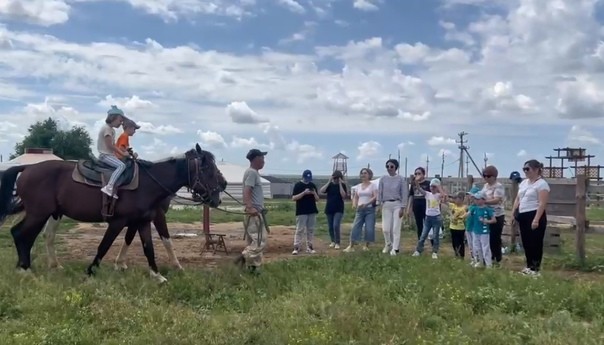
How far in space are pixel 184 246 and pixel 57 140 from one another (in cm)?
4594

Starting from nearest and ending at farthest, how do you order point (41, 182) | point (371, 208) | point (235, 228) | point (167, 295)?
point (167, 295) → point (41, 182) → point (371, 208) → point (235, 228)

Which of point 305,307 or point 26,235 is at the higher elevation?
point 26,235

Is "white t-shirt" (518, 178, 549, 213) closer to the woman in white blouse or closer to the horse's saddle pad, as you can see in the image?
the woman in white blouse

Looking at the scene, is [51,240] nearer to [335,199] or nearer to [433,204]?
[335,199]

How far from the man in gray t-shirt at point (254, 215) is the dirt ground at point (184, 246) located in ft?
6.20

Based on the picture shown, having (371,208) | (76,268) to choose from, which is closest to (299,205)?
(371,208)

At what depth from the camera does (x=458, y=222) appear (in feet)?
37.4

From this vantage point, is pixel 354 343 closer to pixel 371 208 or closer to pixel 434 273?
pixel 434 273

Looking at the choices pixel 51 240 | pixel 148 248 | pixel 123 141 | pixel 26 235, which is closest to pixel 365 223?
pixel 148 248

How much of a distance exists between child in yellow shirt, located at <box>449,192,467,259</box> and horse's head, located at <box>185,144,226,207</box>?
4.32m

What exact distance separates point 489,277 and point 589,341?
2.65 m

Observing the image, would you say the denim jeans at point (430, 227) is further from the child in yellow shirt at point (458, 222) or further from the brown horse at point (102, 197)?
the brown horse at point (102, 197)

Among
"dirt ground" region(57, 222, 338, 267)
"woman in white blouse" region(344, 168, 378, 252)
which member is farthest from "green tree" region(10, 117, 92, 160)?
"woman in white blouse" region(344, 168, 378, 252)

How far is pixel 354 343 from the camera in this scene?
232 inches
